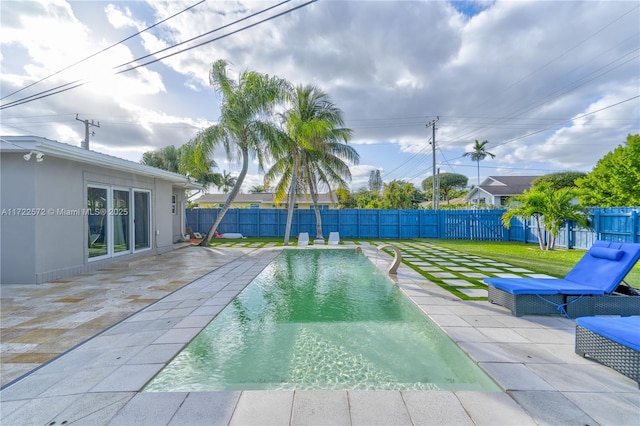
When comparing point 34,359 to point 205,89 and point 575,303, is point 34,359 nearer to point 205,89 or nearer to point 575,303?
point 575,303

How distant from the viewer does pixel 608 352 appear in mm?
2783

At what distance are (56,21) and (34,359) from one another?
918 centimetres

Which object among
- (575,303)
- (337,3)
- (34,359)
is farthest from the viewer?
(337,3)

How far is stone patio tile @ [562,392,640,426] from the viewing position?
2.11 metres

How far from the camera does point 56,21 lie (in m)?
7.73

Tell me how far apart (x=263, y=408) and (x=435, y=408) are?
1361 millimetres

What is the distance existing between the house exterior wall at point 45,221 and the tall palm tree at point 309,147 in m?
7.33

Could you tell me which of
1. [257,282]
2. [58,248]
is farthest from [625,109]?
[58,248]

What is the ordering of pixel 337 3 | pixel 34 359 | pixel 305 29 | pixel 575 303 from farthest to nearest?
pixel 305 29, pixel 337 3, pixel 575 303, pixel 34 359

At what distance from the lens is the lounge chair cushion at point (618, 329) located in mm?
2594

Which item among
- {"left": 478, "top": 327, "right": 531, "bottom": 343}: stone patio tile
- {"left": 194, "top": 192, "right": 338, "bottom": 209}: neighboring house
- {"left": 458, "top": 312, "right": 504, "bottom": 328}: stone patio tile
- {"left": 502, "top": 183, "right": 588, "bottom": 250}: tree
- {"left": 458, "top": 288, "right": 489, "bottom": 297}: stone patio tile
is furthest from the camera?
{"left": 194, "top": 192, "right": 338, "bottom": 209}: neighboring house

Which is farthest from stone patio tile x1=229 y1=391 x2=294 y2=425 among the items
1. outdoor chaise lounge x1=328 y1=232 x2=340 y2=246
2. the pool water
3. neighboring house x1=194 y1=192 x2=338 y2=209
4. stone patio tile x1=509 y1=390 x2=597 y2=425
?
neighboring house x1=194 y1=192 x2=338 y2=209

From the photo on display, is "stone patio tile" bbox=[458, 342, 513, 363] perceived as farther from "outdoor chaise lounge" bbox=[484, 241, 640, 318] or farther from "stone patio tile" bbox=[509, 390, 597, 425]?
"outdoor chaise lounge" bbox=[484, 241, 640, 318]

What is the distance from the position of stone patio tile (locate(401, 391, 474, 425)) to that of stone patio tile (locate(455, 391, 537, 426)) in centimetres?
7
